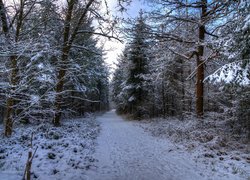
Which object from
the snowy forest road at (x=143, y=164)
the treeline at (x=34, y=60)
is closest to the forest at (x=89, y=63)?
the treeline at (x=34, y=60)

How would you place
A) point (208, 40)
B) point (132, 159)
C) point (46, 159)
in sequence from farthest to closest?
1. point (208, 40)
2. point (132, 159)
3. point (46, 159)

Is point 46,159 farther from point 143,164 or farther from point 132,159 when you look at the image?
point 143,164

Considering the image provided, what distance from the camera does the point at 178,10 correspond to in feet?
27.2

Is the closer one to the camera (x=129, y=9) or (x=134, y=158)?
(x=134, y=158)

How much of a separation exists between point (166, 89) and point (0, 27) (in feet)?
52.8

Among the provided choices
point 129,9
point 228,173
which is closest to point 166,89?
point 129,9

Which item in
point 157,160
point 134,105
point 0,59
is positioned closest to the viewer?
point 0,59

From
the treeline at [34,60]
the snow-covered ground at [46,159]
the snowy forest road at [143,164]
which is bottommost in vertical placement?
the snowy forest road at [143,164]

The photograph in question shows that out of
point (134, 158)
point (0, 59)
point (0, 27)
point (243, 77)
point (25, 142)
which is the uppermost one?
point (0, 27)

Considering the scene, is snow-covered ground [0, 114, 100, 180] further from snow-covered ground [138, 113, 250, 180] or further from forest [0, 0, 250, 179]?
snow-covered ground [138, 113, 250, 180]

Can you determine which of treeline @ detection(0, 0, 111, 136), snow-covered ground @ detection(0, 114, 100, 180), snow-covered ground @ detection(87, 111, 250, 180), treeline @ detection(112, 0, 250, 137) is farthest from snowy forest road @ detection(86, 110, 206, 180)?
treeline @ detection(112, 0, 250, 137)

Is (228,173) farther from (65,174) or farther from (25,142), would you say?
(25,142)

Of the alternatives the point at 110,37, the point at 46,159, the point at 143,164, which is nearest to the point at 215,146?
the point at 143,164

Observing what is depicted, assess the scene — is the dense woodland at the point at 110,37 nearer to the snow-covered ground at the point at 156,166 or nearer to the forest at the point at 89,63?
the forest at the point at 89,63
